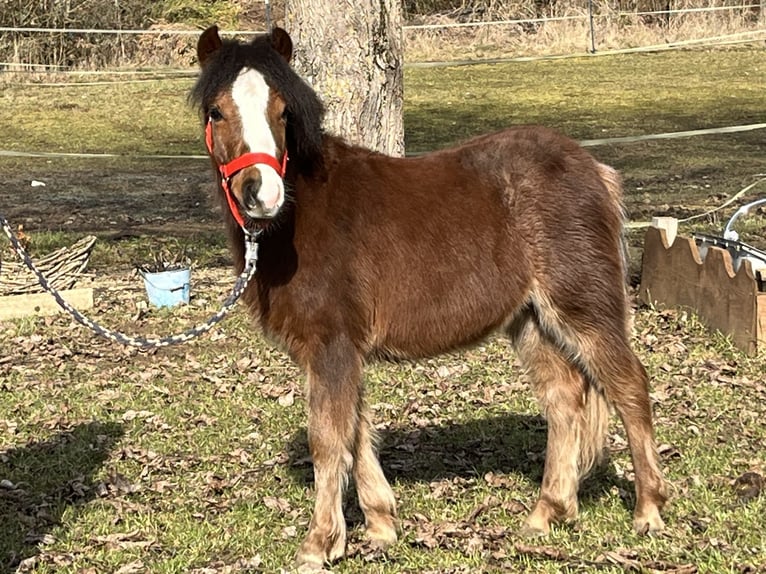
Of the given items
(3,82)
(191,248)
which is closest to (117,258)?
(191,248)

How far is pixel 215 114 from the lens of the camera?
4.23 meters

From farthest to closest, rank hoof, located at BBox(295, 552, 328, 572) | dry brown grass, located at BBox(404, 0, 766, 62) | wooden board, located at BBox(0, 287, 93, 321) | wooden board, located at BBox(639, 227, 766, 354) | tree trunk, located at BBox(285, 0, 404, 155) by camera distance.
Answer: dry brown grass, located at BBox(404, 0, 766, 62)
wooden board, located at BBox(0, 287, 93, 321)
tree trunk, located at BBox(285, 0, 404, 155)
wooden board, located at BBox(639, 227, 766, 354)
hoof, located at BBox(295, 552, 328, 572)

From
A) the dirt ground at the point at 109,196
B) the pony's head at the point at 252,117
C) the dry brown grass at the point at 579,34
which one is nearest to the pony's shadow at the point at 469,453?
the pony's head at the point at 252,117

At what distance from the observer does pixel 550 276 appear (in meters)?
4.78

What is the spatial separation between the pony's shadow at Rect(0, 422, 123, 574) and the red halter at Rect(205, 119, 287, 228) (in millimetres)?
1892

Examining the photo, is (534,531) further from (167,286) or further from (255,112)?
(167,286)

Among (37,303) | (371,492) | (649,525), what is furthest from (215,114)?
(37,303)

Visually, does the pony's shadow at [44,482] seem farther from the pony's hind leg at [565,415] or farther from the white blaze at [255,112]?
the pony's hind leg at [565,415]

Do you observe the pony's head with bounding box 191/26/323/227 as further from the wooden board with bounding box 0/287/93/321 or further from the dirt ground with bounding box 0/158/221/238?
the dirt ground with bounding box 0/158/221/238

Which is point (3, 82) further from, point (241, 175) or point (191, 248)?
point (241, 175)

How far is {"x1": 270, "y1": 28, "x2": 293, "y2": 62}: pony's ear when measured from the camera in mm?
4457

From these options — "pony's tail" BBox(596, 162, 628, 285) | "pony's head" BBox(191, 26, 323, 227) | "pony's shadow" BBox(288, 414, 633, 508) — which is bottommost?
"pony's shadow" BBox(288, 414, 633, 508)

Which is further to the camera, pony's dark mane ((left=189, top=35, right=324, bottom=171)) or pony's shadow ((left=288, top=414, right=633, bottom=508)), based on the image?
pony's shadow ((left=288, top=414, right=633, bottom=508))

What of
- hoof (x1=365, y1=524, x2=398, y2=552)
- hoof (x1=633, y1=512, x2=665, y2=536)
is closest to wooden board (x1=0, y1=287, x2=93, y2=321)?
hoof (x1=365, y1=524, x2=398, y2=552)
